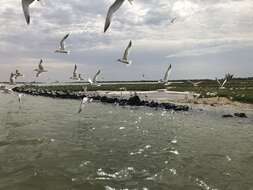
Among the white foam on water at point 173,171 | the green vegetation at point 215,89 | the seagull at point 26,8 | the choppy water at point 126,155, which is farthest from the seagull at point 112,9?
the green vegetation at point 215,89

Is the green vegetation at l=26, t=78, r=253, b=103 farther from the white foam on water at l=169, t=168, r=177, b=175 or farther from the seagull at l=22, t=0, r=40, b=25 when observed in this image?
the seagull at l=22, t=0, r=40, b=25

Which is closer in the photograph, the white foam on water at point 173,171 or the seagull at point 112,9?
the seagull at point 112,9

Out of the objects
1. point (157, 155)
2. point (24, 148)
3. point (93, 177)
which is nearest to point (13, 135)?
point (24, 148)

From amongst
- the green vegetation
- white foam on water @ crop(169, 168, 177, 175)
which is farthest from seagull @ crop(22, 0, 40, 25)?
the green vegetation

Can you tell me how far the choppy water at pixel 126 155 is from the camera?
69.5 feet

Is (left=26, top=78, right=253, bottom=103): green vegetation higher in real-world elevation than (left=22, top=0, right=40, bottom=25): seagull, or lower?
lower

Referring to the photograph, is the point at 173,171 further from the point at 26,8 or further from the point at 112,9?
the point at 26,8

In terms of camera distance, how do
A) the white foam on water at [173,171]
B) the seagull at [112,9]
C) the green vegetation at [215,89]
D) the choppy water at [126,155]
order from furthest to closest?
the green vegetation at [215,89] → the white foam on water at [173,171] → the choppy water at [126,155] → the seagull at [112,9]

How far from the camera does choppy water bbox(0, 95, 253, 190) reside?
2119 cm

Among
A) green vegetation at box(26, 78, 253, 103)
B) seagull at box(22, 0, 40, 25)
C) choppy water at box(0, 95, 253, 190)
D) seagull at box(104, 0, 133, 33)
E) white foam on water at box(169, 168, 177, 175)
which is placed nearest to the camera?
seagull at box(104, 0, 133, 33)

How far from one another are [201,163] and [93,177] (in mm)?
6589

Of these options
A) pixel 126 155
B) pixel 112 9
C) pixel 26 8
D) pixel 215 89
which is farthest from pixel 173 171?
pixel 215 89

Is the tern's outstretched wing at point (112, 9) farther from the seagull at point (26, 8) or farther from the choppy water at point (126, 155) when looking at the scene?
the choppy water at point (126, 155)

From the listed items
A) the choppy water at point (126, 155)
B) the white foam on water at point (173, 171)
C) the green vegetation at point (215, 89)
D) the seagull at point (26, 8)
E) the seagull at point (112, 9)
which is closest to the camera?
the seagull at point (112, 9)
